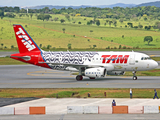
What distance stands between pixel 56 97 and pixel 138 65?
63.8 feet

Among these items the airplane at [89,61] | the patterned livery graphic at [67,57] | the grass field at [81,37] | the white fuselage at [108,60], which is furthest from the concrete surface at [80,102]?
the grass field at [81,37]

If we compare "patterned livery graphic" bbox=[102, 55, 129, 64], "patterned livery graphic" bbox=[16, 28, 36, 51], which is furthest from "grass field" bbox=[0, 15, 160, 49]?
"patterned livery graphic" bbox=[102, 55, 129, 64]

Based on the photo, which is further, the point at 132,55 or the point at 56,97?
the point at 132,55

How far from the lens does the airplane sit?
48.9 m

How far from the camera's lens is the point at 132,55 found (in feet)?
163

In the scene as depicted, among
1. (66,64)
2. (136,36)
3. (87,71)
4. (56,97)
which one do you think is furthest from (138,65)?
(136,36)

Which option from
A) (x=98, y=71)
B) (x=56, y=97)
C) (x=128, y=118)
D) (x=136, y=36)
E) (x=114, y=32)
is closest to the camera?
(x=128, y=118)

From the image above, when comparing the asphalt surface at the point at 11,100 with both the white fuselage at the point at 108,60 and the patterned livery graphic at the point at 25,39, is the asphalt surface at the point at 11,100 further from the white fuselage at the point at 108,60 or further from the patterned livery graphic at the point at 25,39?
the patterned livery graphic at the point at 25,39

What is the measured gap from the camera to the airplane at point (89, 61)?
160 ft

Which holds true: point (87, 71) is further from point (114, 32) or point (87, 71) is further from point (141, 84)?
point (114, 32)

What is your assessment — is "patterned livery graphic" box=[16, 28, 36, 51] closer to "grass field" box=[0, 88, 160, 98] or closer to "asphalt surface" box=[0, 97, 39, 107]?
"grass field" box=[0, 88, 160, 98]

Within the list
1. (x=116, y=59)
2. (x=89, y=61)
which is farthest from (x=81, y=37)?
(x=116, y=59)

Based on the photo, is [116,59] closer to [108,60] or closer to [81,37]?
[108,60]

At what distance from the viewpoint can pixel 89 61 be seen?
50.4m
